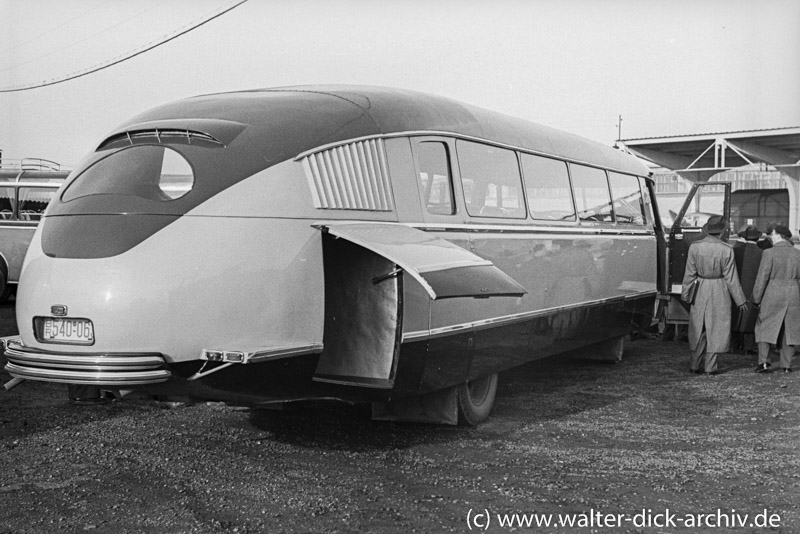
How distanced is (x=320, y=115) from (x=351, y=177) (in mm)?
471

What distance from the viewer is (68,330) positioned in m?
5.21

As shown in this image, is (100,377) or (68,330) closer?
(100,377)

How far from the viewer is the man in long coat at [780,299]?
10.5 metres

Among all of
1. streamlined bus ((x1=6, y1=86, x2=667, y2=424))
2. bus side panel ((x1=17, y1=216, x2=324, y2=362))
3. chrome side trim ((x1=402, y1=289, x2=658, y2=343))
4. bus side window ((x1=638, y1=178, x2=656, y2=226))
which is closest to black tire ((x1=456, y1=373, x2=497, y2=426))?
streamlined bus ((x1=6, y1=86, x2=667, y2=424))

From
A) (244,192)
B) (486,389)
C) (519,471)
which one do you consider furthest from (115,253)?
(486,389)

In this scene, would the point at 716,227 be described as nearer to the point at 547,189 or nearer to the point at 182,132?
the point at 547,189

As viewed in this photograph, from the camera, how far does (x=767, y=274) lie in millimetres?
10586

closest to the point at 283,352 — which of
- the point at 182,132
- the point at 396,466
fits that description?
the point at 396,466

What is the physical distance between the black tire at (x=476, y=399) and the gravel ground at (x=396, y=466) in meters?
0.10

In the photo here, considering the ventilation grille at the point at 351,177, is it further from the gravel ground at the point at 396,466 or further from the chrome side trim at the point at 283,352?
the gravel ground at the point at 396,466

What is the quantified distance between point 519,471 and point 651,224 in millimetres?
6786

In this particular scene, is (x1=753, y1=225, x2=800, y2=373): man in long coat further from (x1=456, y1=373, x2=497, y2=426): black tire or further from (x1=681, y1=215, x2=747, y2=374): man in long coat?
(x1=456, y1=373, x2=497, y2=426): black tire

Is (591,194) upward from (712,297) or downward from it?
upward

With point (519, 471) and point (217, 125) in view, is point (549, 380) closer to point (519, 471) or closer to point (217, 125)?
point (519, 471)
